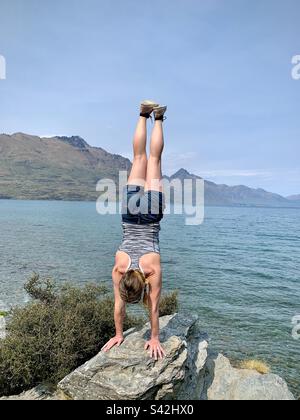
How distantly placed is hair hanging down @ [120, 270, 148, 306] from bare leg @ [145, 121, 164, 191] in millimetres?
2130

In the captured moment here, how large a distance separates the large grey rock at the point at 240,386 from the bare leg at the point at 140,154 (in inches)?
239

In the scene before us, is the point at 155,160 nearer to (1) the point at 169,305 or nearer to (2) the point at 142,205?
(2) the point at 142,205

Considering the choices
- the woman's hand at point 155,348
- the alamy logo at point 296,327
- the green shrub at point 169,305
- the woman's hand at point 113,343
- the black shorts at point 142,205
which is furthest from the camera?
the alamy logo at point 296,327

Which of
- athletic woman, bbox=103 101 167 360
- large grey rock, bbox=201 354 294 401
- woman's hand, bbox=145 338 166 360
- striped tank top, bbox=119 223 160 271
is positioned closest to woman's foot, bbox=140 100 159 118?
athletic woman, bbox=103 101 167 360

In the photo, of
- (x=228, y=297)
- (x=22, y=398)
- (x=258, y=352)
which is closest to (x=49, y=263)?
(x=228, y=297)

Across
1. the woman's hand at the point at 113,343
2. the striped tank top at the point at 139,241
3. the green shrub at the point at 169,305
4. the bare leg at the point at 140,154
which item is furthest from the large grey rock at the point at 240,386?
the bare leg at the point at 140,154

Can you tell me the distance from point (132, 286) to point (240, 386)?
5138mm

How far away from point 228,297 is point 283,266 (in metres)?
20.1

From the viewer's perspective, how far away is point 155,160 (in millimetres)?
8656

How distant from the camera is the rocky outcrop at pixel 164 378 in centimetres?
793

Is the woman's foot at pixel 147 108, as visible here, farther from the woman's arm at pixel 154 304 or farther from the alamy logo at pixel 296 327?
the alamy logo at pixel 296 327

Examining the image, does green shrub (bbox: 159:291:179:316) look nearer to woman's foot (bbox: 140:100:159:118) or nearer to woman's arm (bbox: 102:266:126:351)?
woman's arm (bbox: 102:266:126:351)

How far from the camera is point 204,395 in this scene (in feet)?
32.4

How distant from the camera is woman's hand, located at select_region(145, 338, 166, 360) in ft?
27.4
